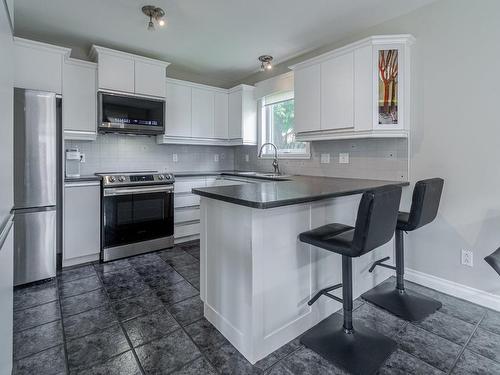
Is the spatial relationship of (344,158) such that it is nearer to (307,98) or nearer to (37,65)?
(307,98)

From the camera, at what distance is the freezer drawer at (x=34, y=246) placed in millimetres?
2455

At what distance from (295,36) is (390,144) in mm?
1593

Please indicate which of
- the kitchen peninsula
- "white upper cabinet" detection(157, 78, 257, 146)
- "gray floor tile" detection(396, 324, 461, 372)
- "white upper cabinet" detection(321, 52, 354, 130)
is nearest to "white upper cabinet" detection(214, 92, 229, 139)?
"white upper cabinet" detection(157, 78, 257, 146)

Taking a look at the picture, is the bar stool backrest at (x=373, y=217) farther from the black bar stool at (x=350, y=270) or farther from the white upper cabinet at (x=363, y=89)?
the white upper cabinet at (x=363, y=89)

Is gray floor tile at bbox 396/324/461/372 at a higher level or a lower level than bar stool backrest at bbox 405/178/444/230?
lower

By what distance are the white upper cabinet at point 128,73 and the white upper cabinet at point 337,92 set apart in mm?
2053

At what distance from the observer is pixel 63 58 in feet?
9.48

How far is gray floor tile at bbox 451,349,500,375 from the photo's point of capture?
4.93 feet

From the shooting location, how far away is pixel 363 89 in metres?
2.54

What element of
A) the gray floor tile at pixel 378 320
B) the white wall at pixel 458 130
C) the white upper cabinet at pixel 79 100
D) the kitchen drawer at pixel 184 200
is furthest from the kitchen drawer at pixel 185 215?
the white wall at pixel 458 130

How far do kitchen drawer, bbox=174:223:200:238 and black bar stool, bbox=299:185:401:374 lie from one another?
7.75 ft

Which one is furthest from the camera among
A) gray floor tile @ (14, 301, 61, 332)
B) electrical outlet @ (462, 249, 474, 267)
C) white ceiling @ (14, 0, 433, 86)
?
white ceiling @ (14, 0, 433, 86)

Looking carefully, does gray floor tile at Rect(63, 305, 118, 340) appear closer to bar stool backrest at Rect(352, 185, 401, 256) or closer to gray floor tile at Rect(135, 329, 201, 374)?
gray floor tile at Rect(135, 329, 201, 374)

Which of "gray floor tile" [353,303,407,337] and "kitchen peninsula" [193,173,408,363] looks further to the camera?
"gray floor tile" [353,303,407,337]
